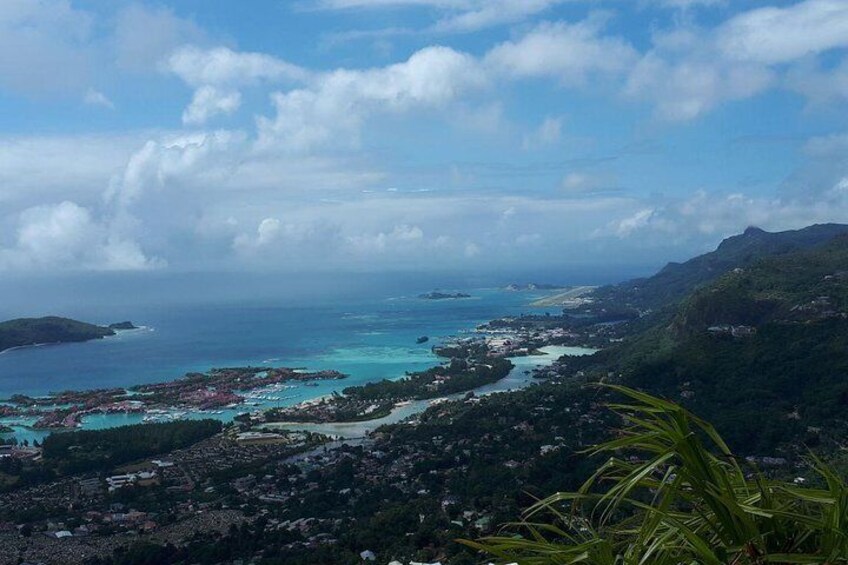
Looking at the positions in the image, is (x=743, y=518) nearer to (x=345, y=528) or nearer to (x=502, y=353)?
(x=345, y=528)

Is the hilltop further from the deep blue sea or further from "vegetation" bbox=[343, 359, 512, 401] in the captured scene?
"vegetation" bbox=[343, 359, 512, 401]

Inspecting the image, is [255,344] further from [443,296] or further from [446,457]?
[443,296]

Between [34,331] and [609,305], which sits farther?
[609,305]

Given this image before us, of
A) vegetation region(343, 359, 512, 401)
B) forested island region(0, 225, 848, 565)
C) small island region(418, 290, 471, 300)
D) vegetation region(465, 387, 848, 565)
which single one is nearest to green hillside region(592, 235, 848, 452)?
forested island region(0, 225, 848, 565)

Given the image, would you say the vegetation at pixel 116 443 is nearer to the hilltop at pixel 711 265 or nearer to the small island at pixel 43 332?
the small island at pixel 43 332

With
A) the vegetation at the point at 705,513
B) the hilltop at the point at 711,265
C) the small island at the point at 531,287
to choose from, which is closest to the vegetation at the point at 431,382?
the hilltop at the point at 711,265

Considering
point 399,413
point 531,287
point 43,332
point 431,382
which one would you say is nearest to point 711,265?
point 431,382

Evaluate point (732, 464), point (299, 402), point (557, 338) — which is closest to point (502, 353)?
point (557, 338)
